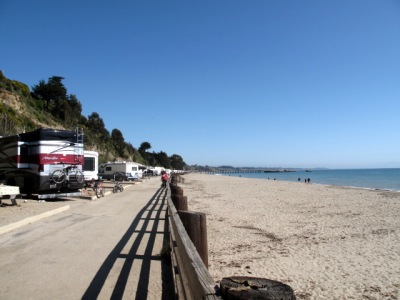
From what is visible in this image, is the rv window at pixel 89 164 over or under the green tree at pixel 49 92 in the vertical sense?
under

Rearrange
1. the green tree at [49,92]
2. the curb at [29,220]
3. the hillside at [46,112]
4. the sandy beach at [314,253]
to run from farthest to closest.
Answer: the green tree at [49,92], the hillside at [46,112], the curb at [29,220], the sandy beach at [314,253]

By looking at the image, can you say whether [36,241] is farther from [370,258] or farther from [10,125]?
[10,125]

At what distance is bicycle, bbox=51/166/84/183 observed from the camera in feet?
48.3

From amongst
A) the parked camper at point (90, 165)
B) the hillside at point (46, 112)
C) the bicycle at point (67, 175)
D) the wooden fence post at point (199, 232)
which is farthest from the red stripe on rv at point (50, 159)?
the wooden fence post at point (199, 232)

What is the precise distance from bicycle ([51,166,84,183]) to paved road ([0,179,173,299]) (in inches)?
197

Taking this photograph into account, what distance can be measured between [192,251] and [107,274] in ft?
9.60

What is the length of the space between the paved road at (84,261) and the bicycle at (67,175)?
5015mm

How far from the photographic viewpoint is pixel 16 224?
29.1 ft

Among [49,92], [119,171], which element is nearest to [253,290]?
[119,171]

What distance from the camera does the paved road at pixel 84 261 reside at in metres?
4.62

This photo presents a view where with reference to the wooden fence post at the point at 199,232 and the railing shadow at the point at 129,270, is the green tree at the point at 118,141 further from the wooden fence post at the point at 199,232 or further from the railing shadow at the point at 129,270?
the wooden fence post at the point at 199,232

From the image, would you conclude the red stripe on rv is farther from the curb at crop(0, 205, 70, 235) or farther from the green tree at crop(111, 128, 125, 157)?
the green tree at crop(111, 128, 125, 157)

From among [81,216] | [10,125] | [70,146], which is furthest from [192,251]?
[10,125]

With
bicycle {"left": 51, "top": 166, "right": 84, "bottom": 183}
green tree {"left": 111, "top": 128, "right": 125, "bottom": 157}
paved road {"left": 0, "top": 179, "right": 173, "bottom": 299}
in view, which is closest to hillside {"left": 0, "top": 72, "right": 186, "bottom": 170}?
green tree {"left": 111, "top": 128, "right": 125, "bottom": 157}
